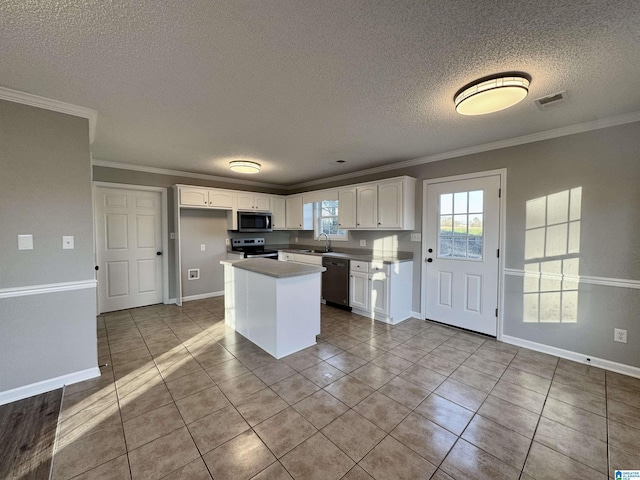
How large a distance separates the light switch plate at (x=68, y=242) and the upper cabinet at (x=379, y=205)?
3504 millimetres

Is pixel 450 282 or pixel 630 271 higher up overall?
pixel 630 271

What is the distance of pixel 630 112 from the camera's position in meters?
2.35

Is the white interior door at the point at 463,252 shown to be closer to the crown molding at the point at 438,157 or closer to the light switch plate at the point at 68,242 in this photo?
the crown molding at the point at 438,157

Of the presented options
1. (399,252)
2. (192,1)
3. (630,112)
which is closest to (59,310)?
(192,1)

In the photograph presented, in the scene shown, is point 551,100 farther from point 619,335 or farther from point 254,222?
point 254,222

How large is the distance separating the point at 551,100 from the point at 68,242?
4157mm

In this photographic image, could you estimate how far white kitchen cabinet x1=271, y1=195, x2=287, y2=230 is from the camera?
5699mm

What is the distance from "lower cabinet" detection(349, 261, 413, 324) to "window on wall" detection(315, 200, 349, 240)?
1.18 meters

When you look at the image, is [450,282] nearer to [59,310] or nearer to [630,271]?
[630,271]

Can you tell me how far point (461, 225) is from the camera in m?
3.50

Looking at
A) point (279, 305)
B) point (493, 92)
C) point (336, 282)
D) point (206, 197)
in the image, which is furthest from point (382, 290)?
point (206, 197)

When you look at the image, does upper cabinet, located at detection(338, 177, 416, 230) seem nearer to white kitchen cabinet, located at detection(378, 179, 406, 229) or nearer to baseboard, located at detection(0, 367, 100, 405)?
white kitchen cabinet, located at detection(378, 179, 406, 229)

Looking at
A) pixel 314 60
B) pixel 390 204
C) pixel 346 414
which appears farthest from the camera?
pixel 390 204

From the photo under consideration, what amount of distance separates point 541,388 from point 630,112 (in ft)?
8.30
